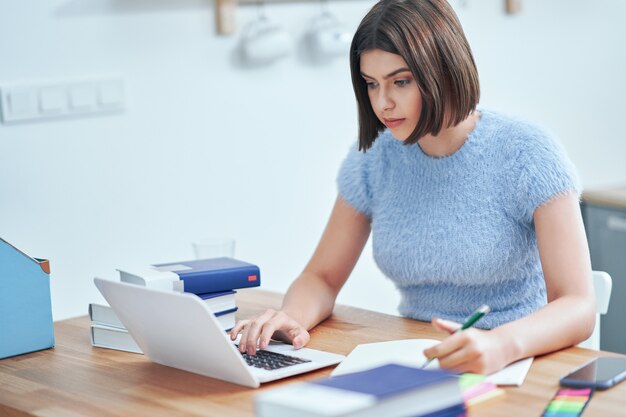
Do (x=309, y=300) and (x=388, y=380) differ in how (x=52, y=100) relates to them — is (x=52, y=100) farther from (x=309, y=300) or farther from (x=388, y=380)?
(x=388, y=380)

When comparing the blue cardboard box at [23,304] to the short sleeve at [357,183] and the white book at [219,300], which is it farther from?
the short sleeve at [357,183]

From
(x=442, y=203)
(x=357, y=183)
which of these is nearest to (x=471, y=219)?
(x=442, y=203)

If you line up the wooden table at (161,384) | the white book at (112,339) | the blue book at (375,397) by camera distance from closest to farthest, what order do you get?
the blue book at (375,397) < the wooden table at (161,384) < the white book at (112,339)

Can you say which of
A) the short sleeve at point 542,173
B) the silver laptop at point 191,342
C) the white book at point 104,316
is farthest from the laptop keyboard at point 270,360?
the short sleeve at point 542,173

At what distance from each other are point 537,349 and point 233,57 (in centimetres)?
161

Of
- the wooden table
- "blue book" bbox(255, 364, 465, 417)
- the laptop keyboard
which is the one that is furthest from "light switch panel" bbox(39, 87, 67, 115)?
"blue book" bbox(255, 364, 465, 417)

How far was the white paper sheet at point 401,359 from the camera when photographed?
1.48 metres

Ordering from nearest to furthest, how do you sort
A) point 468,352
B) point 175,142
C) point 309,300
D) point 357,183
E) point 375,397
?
1. point 375,397
2. point 468,352
3. point 309,300
4. point 357,183
5. point 175,142

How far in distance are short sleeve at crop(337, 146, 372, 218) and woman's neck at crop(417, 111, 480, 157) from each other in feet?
0.52

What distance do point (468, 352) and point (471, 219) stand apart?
487mm

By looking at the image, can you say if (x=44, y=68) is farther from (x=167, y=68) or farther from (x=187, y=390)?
(x=187, y=390)

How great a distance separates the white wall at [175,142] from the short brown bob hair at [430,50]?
960 millimetres

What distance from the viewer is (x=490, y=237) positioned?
1870 millimetres

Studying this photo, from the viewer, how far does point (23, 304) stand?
1.80 metres
